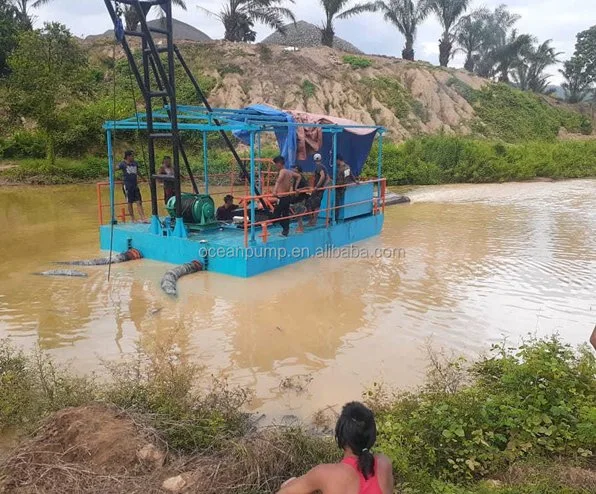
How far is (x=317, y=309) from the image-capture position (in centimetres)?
881

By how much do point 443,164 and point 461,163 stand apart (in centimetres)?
87

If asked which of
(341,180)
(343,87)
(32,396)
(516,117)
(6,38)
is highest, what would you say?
(6,38)

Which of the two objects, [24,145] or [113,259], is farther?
[24,145]

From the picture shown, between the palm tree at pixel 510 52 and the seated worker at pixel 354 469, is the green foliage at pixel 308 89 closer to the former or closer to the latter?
the palm tree at pixel 510 52

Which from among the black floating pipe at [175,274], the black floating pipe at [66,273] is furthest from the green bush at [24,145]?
the black floating pipe at [175,274]

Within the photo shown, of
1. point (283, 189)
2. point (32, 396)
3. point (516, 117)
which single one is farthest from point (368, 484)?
point (516, 117)

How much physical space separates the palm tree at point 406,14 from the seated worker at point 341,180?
30520mm

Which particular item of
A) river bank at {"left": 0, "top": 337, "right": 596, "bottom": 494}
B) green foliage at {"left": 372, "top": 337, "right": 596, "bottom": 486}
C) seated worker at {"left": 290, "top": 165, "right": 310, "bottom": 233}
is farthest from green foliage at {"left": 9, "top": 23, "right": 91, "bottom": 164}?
green foliage at {"left": 372, "top": 337, "right": 596, "bottom": 486}

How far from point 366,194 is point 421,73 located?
100ft

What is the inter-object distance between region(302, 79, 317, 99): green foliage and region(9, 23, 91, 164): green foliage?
14.7 metres

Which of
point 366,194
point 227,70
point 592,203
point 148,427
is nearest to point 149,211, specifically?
point 366,194

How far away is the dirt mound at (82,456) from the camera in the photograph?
12.2 feet

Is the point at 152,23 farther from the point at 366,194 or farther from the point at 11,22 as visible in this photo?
the point at 366,194

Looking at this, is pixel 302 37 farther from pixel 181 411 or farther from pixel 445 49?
pixel 181 411
